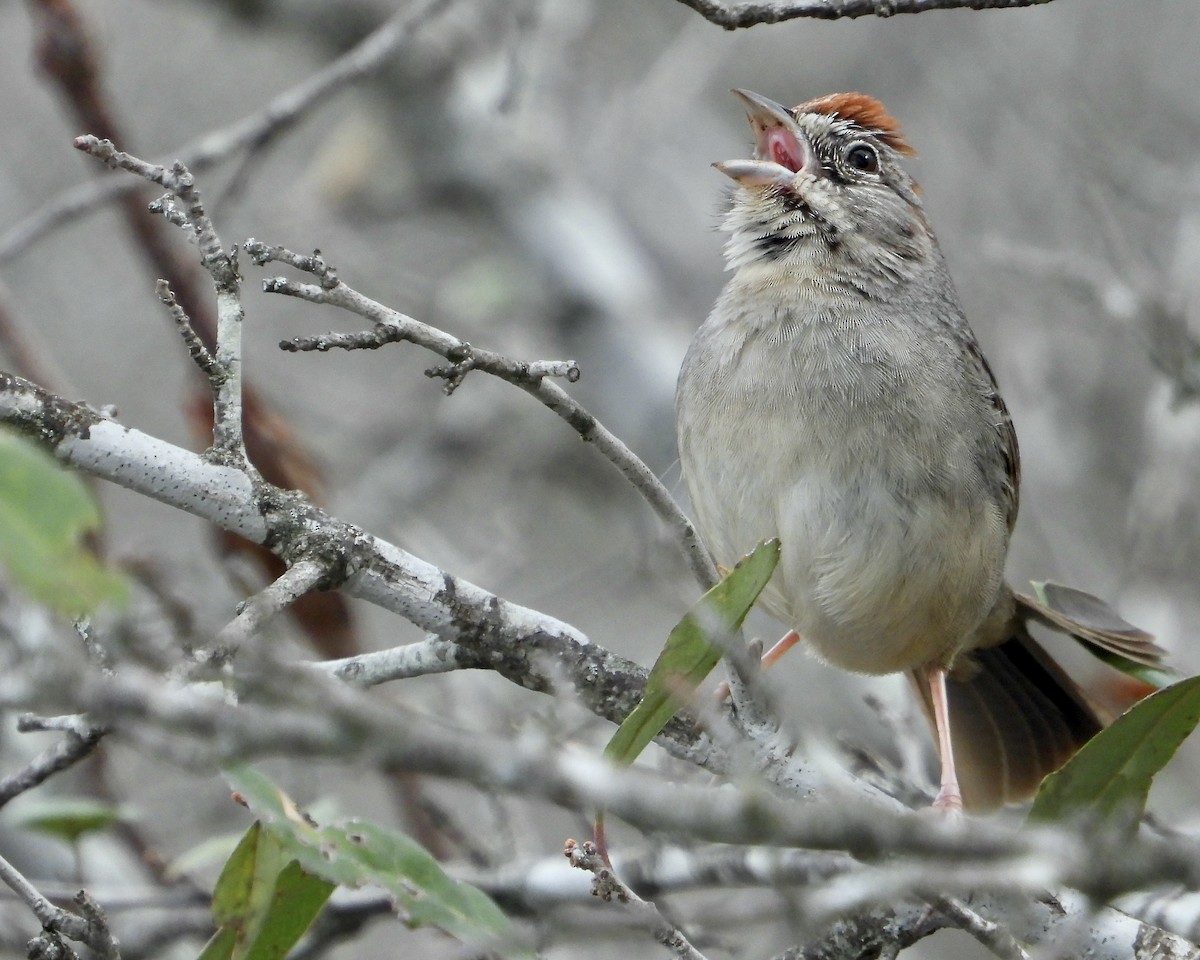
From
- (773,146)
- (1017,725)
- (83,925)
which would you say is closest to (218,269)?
(83,925)

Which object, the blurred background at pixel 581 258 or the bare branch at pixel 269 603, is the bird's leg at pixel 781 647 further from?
the bare branch at pixel 269 603

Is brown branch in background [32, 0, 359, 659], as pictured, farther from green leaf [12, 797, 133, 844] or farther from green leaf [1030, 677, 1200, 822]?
green leaf [1030, 677, 1200, 822]

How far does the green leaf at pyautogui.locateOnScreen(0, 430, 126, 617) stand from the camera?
140 cm

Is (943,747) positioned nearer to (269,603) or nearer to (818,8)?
(818,8)

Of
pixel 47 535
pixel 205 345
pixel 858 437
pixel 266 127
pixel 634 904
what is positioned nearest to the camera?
pixel 47 535

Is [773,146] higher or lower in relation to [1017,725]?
higher

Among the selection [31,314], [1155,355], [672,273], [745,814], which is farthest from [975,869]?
[31,314]

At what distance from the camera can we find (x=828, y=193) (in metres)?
4.04

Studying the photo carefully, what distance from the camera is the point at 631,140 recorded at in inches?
301

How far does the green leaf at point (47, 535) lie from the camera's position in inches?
55.1

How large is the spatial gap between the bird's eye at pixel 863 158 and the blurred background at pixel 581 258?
1.39 ft

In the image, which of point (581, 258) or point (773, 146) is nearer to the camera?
point (773, 146)

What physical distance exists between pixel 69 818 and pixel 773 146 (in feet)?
8.83

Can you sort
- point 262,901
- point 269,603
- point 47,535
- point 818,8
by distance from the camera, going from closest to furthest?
1. point 47,535
2. point 269,603
3. point 262,901
4. point 818,8
